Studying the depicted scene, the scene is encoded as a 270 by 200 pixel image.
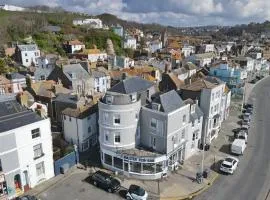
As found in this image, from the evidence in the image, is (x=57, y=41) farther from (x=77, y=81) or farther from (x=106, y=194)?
(x=106, y=194)

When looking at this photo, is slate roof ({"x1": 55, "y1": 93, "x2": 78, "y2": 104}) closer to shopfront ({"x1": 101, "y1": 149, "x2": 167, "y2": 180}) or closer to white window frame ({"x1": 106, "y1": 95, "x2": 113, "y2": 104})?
white window frame ({"x1": 106, "y1": 95, "x2": 113, "y2": 104})

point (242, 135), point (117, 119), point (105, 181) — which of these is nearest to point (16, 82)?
point (117, 119)

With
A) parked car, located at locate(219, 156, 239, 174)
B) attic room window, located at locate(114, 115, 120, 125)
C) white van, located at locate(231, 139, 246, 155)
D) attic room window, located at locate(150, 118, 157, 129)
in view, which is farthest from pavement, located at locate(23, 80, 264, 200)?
attic room window, located at locate(114, 115, 120, 125)

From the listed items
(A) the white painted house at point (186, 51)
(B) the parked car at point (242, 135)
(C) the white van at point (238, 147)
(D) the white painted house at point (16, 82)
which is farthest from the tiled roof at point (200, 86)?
(A) the white painted house at point (186, 51)

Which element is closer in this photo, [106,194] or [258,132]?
[106,194]

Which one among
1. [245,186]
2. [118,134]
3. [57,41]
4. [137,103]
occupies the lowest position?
[245,186]

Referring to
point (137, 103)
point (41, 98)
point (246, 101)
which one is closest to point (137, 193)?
point (137, 103)

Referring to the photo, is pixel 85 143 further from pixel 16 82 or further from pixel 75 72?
pixel 16 82
